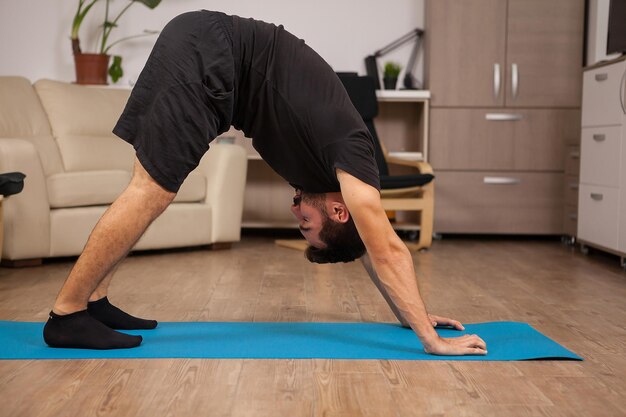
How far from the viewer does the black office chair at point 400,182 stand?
4.60 metres

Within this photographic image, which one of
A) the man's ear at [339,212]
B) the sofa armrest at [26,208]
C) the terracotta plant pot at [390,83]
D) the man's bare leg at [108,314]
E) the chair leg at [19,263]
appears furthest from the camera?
the terracotta plant pot at [390,83]

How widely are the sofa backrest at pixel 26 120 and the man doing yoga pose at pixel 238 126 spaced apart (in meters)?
2.35

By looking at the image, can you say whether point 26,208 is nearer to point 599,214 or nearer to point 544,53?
point 599,214

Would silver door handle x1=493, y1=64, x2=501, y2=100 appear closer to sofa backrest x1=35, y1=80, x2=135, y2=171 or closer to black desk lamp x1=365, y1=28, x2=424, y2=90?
black desk lamp x1=365, y1=28, x2=424, y2=90

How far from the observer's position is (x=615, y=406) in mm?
1775

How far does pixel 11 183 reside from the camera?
355 cm

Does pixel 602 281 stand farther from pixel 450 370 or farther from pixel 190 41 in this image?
pixel 190 41

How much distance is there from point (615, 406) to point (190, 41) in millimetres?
1337

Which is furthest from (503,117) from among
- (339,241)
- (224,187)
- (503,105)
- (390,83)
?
(339,241)

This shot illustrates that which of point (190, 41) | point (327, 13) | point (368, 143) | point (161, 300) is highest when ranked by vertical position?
point (327, 13)

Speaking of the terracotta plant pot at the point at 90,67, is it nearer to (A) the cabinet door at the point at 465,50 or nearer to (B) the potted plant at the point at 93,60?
(B) the potted plant at the point at 93,60

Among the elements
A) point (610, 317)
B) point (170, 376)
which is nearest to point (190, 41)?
point (170, 376)

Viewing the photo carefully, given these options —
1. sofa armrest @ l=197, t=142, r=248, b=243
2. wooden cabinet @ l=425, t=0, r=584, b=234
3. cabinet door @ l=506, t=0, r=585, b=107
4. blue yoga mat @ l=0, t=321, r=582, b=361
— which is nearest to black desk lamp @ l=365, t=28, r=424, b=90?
wooden cabinet @ l=425, t=0, r=584, b=234

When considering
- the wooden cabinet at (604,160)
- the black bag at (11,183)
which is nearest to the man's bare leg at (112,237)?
the black bag at (11,183)
